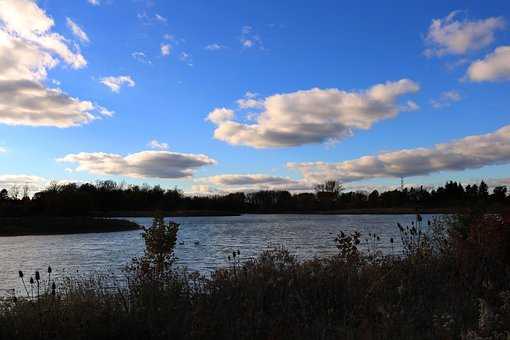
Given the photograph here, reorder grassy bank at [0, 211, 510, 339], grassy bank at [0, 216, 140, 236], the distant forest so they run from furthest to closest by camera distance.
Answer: the distant forest
grassy bank at [0, 216, 140, 236]
grassy bank at [0, 211, 510, 339]

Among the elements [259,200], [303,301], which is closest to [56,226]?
[303,301]

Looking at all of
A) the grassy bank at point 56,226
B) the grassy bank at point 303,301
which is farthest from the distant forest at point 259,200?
the grassy bank at point 303,301

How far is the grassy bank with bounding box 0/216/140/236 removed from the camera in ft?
259

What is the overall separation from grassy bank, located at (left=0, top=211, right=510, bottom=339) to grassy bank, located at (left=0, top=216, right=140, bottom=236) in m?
71.8

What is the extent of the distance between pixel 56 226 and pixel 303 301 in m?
79.7

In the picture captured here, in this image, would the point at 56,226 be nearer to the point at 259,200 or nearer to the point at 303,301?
the point at 303,301

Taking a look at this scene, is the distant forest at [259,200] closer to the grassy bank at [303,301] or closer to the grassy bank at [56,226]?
the grassy bank at [56,226]

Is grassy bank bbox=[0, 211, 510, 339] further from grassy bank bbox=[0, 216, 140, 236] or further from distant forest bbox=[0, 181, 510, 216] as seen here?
distant forest bbox=[0, 181, 510, 216]

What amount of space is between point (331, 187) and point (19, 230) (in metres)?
127

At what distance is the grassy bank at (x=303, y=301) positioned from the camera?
8.10 meters

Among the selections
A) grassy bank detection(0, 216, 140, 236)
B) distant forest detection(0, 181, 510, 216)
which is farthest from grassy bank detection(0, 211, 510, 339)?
distant forest detection(0, 181, 510, 216)

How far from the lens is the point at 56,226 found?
270 feet

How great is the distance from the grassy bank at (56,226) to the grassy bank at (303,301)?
71.8m

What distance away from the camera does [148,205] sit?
173500 millimetres
